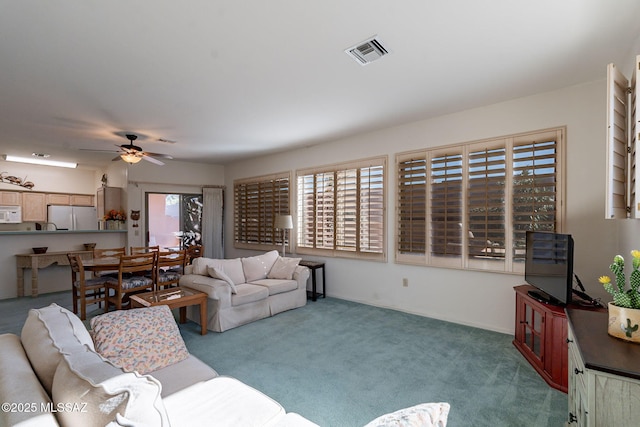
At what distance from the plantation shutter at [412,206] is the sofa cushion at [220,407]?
3.14 metres

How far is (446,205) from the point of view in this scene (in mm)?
3887

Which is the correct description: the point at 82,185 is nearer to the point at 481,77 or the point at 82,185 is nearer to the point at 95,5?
the point at 95,5

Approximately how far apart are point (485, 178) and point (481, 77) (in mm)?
1214

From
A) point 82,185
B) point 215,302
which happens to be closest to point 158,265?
point 215,302

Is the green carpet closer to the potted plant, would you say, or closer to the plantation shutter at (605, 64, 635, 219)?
the potted plant

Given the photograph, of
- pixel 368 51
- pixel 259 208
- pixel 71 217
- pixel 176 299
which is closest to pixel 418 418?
pixel 368 51

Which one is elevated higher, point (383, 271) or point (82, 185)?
point (82, 185)

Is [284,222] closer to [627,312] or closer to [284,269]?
[284,269]

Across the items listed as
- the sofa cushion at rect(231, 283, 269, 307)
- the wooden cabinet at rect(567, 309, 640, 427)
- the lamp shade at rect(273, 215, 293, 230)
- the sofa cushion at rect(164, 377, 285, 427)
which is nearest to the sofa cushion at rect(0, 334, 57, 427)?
the sofa cushion at rect(164, 377, 285, 427)

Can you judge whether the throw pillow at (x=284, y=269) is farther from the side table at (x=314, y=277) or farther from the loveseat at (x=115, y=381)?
the loveseat at (x=115, y=381)

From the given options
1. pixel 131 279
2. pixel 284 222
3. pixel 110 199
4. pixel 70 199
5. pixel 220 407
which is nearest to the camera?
pixel 220 407

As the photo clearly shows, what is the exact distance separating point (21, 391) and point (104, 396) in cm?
37

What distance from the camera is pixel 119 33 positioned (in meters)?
2.15

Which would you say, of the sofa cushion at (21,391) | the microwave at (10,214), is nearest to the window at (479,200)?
the sofa cushion at (21,391)
